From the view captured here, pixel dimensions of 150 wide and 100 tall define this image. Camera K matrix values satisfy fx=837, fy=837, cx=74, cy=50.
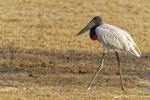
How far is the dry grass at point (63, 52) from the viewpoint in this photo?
13695 millimetres

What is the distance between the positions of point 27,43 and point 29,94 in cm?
765

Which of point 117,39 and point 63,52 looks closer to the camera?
point 117,39

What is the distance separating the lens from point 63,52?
19.1 meters

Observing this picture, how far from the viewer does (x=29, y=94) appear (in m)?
12.8

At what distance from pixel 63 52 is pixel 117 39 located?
510 cm

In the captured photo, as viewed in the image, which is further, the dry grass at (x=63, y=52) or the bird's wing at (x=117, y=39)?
the bird's wing at (x=117, y=39)

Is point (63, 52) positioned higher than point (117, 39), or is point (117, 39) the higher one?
point (117, 39)

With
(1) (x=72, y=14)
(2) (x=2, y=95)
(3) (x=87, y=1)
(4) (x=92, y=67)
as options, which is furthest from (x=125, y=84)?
(3) (x=87, y=1)

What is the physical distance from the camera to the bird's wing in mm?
14086

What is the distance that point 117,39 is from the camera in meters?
14.1

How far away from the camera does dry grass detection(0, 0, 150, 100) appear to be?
13695 millimetres

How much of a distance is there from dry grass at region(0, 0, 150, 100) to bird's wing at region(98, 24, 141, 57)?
71 cm

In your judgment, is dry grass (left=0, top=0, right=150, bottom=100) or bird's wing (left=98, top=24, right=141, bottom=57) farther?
bird's wing (left=98, top=24, right=141, bottom=57)

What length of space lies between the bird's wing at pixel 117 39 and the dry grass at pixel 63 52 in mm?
714
